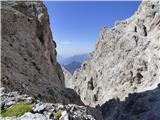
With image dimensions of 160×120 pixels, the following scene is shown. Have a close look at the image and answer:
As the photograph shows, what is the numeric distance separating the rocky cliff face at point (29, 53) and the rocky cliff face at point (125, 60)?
127 feet

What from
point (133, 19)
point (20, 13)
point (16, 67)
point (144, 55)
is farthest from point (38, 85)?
point (133, 19)

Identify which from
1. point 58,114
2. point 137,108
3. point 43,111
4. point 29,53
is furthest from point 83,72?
point 58,114

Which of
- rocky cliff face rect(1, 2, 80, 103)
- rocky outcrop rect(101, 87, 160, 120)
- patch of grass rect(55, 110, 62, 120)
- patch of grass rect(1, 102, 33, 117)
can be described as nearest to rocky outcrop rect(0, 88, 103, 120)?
patch of grass rect(55, 110, 62, 120)

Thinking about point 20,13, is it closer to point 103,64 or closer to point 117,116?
point 117,116

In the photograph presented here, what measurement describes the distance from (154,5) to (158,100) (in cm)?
5189

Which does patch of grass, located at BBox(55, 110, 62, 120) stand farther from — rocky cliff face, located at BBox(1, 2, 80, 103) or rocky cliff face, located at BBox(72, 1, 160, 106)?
rocky cliff face, located at BBox(72, 1, 160, 106)

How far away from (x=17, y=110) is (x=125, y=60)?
10419cm

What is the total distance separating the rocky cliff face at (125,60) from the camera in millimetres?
114694

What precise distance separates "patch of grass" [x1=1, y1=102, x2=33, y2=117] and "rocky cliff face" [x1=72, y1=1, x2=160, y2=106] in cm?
8553

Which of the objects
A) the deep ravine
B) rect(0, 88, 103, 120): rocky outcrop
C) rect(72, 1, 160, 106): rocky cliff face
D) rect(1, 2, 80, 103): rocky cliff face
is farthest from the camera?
rect(72, 1, 160, 106): rocky cliff face

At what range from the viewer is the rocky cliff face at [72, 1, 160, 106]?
376 feet

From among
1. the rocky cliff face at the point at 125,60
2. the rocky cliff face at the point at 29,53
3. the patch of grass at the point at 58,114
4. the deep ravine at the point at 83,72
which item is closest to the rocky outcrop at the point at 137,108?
the deep ravine at the point at 83,72

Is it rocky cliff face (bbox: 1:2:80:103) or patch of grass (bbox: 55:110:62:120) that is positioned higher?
rocky cliff face (bbox: 1:2:80:103)

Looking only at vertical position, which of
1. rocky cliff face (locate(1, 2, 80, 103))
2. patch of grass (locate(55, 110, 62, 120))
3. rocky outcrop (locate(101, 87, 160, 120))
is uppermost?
rocky cliff face (locate(1, 2, 80, 103))
